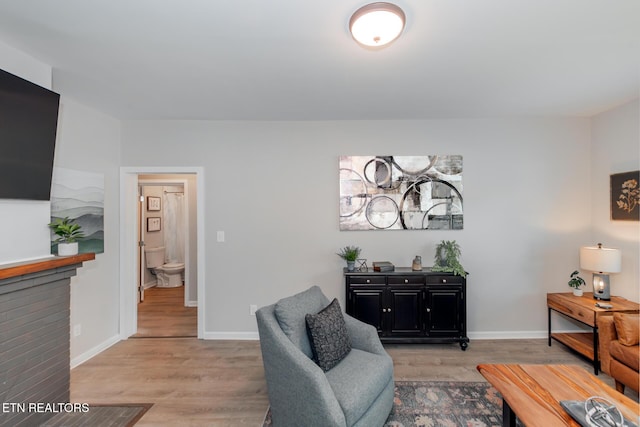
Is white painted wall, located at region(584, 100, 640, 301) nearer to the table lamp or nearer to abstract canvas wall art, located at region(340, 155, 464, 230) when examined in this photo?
the table lamp

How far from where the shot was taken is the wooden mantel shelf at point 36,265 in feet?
6.03

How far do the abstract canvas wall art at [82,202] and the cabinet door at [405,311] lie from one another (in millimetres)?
3242

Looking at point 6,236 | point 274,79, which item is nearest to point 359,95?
point 274,79

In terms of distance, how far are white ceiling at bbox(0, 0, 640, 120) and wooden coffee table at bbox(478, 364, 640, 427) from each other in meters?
2.17

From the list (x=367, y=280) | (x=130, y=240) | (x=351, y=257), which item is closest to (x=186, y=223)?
(x=130, y=240)

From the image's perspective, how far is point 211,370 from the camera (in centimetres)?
285

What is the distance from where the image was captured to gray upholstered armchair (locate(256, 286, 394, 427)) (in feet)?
5.49

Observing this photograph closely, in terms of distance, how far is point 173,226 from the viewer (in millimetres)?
6520

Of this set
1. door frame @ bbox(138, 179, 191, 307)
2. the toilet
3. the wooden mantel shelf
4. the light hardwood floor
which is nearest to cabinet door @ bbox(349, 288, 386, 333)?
the light hardwood floor

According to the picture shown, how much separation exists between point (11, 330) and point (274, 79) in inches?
101

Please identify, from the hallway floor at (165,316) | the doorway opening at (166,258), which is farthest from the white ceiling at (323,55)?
the hallway floor at (165,316)

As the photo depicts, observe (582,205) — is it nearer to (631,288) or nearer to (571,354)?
(631,288)

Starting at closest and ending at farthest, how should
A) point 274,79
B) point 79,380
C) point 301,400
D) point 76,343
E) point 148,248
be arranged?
point 301,400, point 274,79, point 79,380, point 76,343, point 148,248

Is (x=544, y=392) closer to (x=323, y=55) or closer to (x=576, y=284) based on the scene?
(x=576, y=284)
